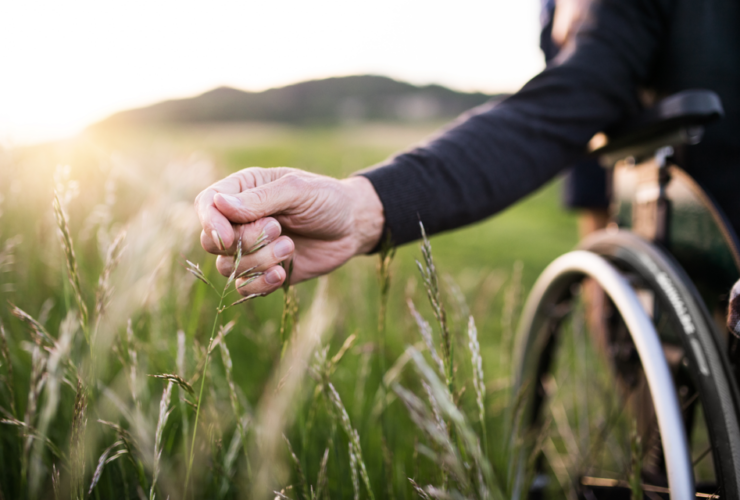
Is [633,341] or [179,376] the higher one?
[179,376]

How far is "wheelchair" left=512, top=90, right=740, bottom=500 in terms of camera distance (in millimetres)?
745

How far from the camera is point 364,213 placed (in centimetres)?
93

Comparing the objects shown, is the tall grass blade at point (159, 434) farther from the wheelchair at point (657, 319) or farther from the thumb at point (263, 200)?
the wheelchair at point (657, 319)

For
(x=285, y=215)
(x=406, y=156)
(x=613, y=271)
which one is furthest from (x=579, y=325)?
(x=285, y=215)

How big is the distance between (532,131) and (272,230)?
70 cm

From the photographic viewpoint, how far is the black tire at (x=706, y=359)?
716 millimetres

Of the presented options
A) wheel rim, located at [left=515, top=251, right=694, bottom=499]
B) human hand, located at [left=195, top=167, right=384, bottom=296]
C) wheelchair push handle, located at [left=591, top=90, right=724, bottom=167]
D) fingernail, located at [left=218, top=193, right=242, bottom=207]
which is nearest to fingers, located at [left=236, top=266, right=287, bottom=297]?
human hand, located at [left=195, top=167, right=384, bottom=296]

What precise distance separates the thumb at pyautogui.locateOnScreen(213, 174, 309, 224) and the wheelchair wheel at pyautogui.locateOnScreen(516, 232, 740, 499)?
48 centimetres

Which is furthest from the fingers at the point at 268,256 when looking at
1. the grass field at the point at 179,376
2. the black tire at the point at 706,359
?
the black tire at the point at 706,359

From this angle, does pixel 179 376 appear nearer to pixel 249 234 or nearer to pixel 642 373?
pixel 249 234

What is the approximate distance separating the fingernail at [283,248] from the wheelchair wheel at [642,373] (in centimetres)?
43

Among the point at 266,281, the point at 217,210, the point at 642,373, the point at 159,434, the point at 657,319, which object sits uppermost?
the point at 217,210

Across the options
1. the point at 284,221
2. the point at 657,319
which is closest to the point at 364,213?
the point at 284,221

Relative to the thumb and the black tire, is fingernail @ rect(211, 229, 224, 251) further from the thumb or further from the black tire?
the black tire
